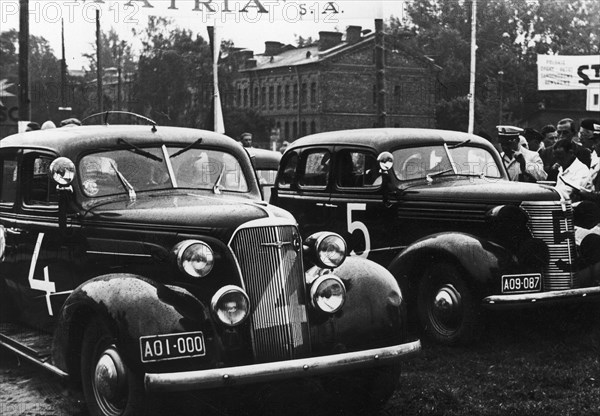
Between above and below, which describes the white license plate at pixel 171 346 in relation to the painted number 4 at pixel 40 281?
below

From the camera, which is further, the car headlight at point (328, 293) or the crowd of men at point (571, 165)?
the crowd of men at point (571, 165)

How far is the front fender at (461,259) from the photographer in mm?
7230

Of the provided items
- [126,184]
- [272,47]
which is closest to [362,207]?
[126,184]

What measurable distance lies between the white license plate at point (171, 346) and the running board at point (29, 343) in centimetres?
87

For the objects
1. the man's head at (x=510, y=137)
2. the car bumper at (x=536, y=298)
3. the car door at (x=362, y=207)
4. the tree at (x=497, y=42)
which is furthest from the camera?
the tree at (x=497, y=42)

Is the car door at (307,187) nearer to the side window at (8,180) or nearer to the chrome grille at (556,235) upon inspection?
the chrome grille at (556,235)

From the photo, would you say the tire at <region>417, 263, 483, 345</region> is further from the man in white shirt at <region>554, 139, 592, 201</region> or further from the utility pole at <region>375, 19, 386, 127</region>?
the utility pole at <region>375, 19, 386, 127</region>

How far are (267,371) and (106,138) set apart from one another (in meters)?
2.32

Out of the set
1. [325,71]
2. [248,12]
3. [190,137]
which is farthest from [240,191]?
[325,71]

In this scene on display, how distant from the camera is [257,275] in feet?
16.4

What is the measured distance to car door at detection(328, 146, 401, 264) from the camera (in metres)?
8.41

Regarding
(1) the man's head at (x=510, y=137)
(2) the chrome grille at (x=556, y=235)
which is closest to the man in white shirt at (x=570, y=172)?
(1) the man's head at (x=510, y=137)

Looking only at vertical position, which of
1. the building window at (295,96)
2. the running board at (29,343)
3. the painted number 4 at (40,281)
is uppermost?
the building window at (295,96)

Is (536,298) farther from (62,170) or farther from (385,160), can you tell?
(62,170)
